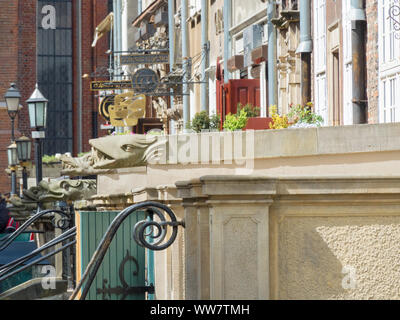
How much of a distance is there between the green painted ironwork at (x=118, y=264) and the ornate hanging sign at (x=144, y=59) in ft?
80.0

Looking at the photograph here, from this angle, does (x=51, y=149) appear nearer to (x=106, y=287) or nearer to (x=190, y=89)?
(x=190, y=89)

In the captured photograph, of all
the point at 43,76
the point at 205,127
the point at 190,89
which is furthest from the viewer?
the point at 43,76

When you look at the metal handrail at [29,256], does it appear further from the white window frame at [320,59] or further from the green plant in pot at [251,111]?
the green plant in pot at [251,111]

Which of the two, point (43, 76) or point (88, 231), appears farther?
point (43, 76)

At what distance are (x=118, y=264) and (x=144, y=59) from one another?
25279mm

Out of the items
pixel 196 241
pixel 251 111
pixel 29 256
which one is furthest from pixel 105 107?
pixel 196 241

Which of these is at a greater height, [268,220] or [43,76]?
[43,76]

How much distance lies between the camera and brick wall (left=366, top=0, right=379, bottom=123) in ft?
49.0

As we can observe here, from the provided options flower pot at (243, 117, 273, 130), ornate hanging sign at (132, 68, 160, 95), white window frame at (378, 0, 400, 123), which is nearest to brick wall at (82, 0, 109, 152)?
ornate hanging sign at (132, 68, 160, 95)

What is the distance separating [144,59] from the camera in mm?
31656

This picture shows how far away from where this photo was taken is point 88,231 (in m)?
6.71

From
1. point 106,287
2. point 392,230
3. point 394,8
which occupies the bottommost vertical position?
point 106,287

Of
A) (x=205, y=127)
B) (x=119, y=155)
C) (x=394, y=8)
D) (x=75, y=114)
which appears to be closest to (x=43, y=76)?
(x=75, y=114)
